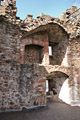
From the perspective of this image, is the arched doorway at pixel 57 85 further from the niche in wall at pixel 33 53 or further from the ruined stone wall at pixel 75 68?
the niche in wall at pixel 33 53

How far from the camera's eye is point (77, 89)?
6.86 metres

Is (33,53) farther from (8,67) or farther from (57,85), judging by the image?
(57,85)

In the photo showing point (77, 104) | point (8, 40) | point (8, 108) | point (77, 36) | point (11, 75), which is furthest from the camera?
point (77, 36)

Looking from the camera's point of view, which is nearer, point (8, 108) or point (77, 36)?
point (8, 108)

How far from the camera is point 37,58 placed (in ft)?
25.2

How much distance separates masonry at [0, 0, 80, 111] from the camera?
5.34 meters

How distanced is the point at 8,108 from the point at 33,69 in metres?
2.25

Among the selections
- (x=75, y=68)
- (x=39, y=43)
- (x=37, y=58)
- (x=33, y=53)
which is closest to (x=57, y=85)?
(x=75, y=68)

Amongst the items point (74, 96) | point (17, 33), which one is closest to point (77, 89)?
point (74, 96)

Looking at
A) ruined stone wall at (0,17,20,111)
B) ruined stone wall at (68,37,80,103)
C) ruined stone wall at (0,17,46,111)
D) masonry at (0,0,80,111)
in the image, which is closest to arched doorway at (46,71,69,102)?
masonry at (0,0,80,111)

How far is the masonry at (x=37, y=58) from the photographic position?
534cm

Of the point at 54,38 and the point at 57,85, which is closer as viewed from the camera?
the point at 57,85

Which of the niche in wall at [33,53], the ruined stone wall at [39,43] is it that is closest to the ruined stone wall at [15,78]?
the ruined stone wall at [39,43]

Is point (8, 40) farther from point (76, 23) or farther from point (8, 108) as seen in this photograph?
point (76, 23)
